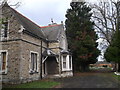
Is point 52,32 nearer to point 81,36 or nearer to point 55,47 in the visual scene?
point 55,47

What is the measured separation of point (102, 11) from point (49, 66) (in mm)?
18891

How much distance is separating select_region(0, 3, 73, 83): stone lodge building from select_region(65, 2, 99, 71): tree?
1048cm

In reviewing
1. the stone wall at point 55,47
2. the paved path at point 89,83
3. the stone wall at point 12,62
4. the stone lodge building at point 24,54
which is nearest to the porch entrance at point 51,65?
the stone lodge building at point 24,54

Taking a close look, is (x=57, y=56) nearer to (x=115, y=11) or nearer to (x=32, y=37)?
(x=32, y=37)

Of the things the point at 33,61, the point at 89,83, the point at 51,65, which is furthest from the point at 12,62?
the point at 89,83

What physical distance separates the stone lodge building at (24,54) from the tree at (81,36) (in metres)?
→ 10.5

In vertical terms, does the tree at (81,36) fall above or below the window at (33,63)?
above

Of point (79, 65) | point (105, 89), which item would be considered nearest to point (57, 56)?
point (105, 89)

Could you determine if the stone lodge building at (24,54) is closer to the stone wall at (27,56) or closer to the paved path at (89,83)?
the stone wall at (27,56)

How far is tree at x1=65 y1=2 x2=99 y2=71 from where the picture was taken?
92.3 ft

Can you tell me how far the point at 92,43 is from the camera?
28125 mm

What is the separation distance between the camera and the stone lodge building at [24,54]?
1244 cm

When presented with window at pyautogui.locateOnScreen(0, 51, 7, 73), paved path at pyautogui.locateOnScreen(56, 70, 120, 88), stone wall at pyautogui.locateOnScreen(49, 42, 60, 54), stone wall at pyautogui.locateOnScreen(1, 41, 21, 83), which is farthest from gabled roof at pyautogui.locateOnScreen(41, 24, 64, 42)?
window at pyautogui.locateOnScreen(0, 51, 7, 73)

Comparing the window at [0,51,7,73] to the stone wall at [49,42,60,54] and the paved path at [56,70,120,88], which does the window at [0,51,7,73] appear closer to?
the paved path at [56,70,120,88]
